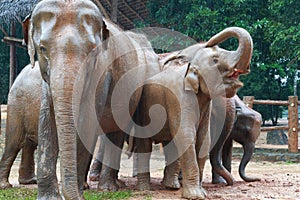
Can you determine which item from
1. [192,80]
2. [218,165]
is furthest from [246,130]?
[192,80]

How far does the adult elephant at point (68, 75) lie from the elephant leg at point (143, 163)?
2.54 ft

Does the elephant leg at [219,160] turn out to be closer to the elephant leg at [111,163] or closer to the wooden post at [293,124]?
the elephant leg at [111,163]

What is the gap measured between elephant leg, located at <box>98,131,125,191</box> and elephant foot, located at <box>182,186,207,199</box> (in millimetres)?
900

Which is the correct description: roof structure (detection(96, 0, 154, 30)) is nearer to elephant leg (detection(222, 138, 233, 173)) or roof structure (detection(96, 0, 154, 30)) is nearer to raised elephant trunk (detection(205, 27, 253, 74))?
elephant leg (detection(222, 138, 233, 173))

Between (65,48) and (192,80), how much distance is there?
1.77 meters

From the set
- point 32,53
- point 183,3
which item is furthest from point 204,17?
point 32,53

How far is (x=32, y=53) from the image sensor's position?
405 cm

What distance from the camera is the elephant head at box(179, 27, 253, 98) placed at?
188 inches

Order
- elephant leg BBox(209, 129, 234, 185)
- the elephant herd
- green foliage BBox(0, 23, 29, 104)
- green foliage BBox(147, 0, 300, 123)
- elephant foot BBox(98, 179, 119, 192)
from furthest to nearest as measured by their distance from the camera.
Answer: green foliage BBox(0, 23, 29, 104) < green foliage BBox(147, 0, 300, 123) < elephant leg BBox(209, 129, 234, 185) < elephant foot BBox(98, 179, 119, 192) < the elephant herd

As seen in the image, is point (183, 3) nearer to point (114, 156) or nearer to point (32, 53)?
point (114, 156)

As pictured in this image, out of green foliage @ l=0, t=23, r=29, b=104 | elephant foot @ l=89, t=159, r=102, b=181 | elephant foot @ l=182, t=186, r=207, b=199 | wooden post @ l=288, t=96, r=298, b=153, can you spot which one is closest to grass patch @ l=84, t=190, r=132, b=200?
elephant foot @ l=182, t=186, r=207, b=199

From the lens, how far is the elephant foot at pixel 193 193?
460cm

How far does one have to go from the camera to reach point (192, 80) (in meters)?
4.89

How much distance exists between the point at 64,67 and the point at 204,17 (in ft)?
31.7
